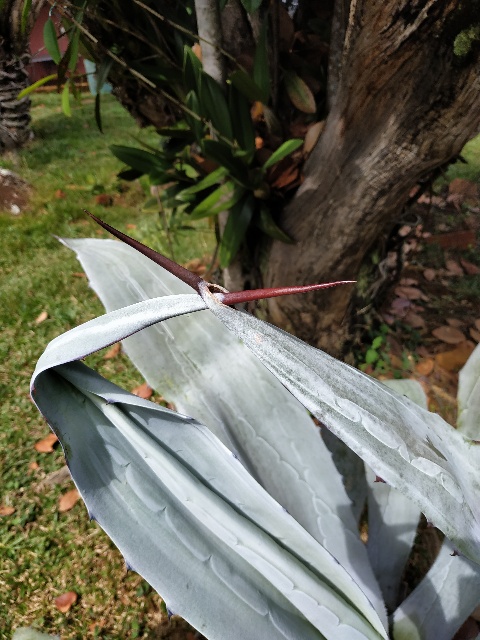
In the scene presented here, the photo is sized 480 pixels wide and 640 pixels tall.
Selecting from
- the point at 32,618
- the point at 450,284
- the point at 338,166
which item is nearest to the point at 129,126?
the point at 450,284

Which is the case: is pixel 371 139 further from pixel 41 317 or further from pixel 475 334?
pixel 41 317

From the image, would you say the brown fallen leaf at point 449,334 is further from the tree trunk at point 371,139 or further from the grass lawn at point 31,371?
the grass lawn at point 31,371

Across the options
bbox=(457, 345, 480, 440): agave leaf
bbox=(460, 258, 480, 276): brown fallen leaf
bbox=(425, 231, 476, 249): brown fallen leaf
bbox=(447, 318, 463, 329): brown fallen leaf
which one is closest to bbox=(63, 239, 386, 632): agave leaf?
bbox=(457, 345, 480, 440): agave leaf

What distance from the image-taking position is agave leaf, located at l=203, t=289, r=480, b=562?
41cm

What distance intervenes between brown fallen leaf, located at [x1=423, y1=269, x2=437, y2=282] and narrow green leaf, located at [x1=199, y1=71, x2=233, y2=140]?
135 cm

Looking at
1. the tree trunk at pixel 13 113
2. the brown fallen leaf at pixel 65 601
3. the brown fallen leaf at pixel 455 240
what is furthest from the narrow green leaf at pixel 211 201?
the tree trunk at pixel 13 113

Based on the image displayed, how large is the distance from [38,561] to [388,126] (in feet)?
4.62

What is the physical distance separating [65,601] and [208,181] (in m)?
1.16

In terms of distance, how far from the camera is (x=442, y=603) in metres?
0.87

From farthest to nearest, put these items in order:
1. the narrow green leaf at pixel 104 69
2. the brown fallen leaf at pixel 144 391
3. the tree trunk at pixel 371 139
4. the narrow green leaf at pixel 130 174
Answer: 1. the brown fallen leaf at pixel 144 391
2. the narrow green leaf at pixel 130 174
3. the narrow green leaf at pixel 104 69
4. the tree trunk at pixel 371 139

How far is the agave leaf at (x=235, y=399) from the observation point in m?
0.86

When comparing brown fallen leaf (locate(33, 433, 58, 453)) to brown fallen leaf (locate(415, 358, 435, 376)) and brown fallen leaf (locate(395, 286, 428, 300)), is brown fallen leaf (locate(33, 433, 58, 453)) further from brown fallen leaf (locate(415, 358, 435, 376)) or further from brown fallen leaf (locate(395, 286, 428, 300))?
brown fallen leaf (locate(395, 286, 428, 300))

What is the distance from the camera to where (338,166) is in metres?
1.29

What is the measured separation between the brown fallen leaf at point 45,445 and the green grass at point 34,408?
2cm
